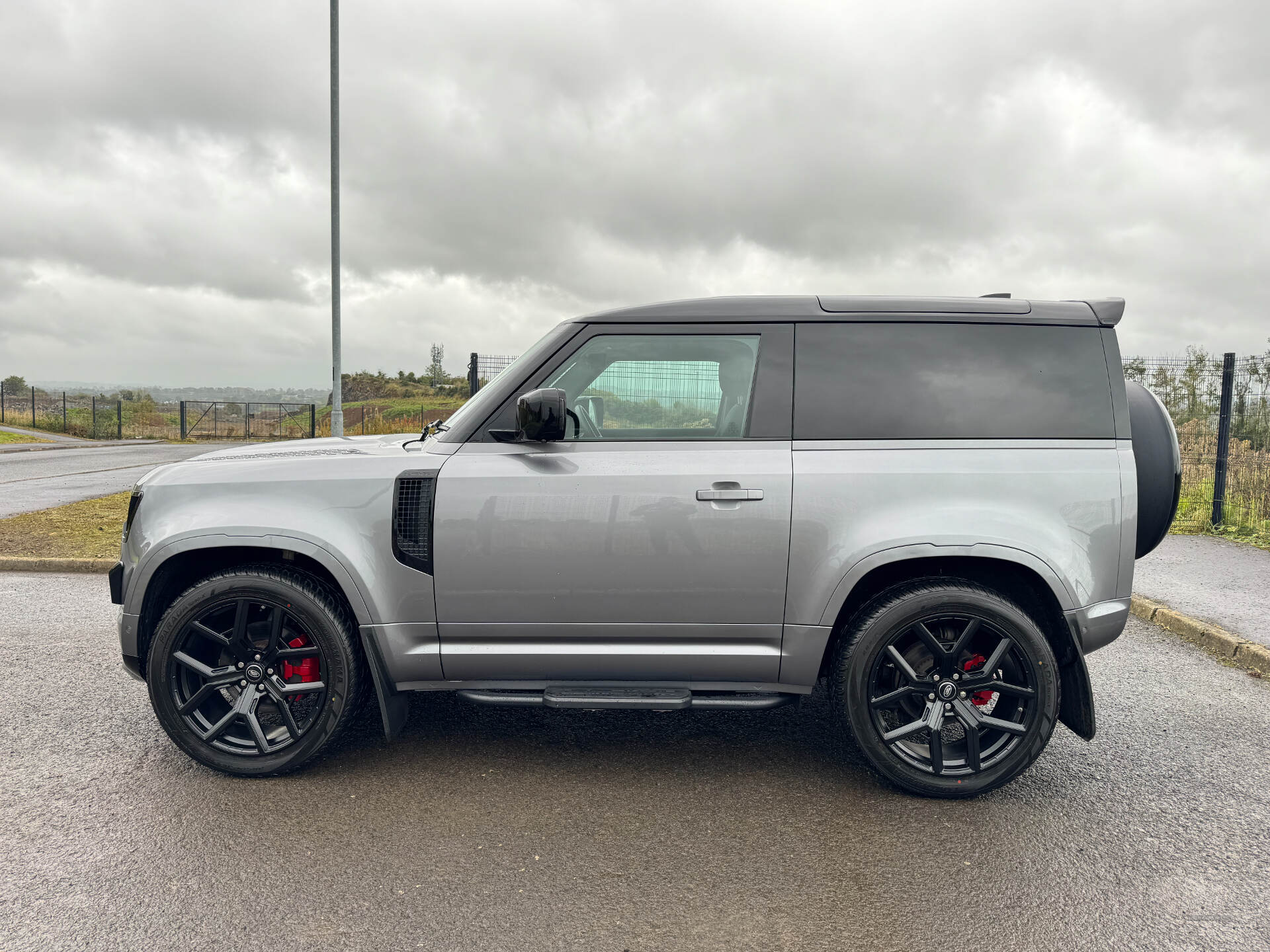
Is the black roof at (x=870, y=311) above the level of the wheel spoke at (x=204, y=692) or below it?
above

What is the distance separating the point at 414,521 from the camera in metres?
3.24

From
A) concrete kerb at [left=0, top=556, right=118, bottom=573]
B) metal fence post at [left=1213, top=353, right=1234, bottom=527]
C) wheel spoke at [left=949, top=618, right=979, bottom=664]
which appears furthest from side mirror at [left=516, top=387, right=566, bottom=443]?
metal fence post at [left=1213, top=353, right=1234, bottom=527]

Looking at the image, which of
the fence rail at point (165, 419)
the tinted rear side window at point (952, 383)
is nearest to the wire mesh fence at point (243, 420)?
the fence rail at point (165, 419)

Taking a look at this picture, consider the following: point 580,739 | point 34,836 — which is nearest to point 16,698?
point 34,836

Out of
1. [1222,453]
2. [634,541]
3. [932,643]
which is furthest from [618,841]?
[1222,453]

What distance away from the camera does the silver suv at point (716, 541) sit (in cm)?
315

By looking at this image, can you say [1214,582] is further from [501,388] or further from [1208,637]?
[501,388]

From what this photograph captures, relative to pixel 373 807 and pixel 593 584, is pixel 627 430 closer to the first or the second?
pixel 593 584

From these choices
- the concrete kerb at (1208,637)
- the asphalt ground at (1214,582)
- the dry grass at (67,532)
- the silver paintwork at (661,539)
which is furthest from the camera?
the dry grass at (67,532)

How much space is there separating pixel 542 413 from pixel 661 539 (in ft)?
2.21

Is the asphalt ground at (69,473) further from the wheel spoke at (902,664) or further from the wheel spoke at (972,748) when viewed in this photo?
the wheel spoke at (972,748)

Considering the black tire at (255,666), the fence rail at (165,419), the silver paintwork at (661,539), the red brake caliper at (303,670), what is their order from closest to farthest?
the silver paintwork at (661,539), the black tire at (255,666), the red brake caliper at (303,670), the fence rail at (165,419)

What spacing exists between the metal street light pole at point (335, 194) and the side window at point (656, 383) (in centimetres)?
1052

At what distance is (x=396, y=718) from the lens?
3.42 m
